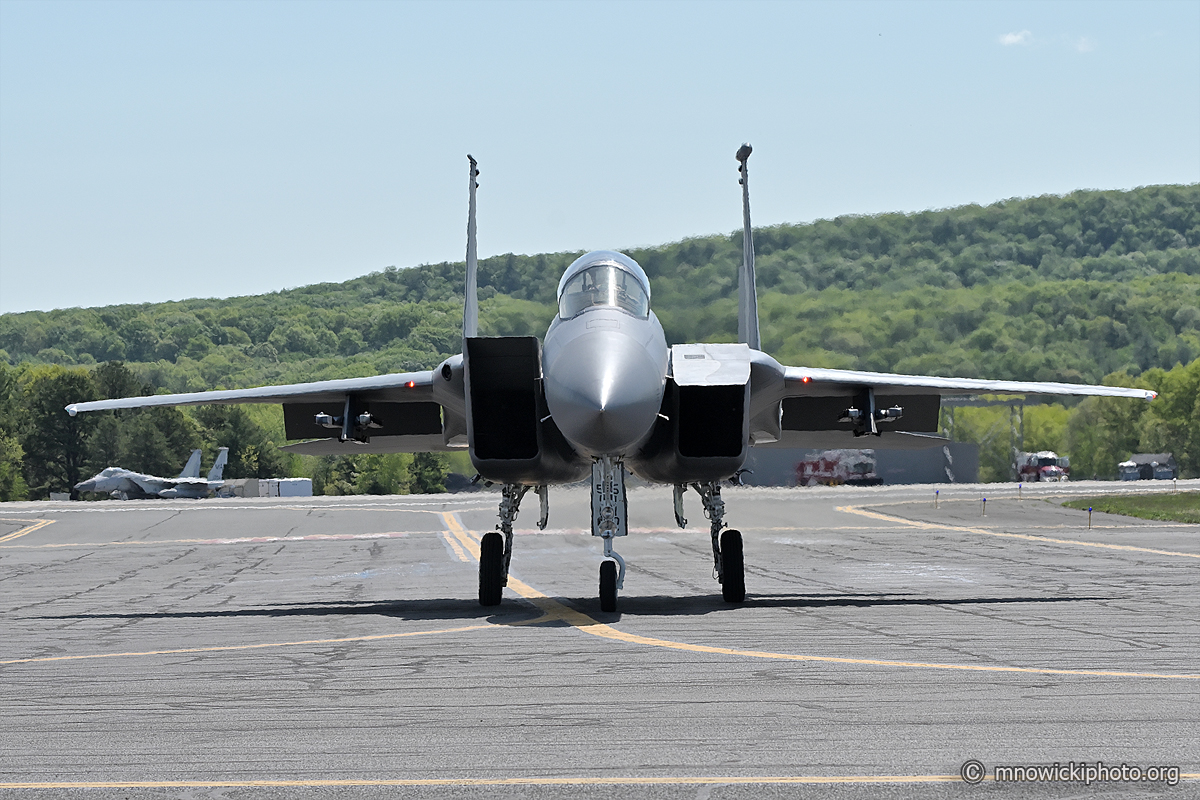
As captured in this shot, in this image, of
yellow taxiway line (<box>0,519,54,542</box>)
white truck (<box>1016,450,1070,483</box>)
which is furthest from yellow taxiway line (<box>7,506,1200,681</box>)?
white truck (<box>1016,450,1070,483</box>)

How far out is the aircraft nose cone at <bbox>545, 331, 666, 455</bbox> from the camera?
12109 millimetres

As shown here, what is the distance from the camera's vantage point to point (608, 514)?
511 inches

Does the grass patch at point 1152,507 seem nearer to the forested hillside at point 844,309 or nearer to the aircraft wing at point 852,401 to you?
the forested hillside at point 844,309

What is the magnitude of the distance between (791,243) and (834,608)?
5012cm

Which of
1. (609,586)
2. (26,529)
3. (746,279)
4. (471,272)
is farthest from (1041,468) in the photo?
(609,586)

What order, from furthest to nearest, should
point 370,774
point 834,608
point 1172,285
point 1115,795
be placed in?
point 1172,285 < point 834,608 < point 370,774 < point 1115,795

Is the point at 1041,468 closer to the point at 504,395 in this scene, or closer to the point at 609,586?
the point at 609,586

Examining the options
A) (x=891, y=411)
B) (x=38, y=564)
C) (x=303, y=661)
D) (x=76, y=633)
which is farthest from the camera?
(x=38, y=564)

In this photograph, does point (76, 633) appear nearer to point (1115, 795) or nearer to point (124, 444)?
point (1115, 795)

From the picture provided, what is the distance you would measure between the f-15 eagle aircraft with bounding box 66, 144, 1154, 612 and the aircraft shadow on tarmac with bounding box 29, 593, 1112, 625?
0.50 metres

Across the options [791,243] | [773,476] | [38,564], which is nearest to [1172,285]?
[773,476]

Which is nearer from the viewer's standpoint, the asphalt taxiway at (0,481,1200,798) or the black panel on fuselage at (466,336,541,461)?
the asphalt taxiway at (0,481,1200,798)

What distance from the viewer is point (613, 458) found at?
1348cm

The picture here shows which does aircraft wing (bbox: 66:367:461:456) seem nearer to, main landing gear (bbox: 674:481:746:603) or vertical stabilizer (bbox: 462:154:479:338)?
vertical stabilizer (bbox: 462:154:479:338)
